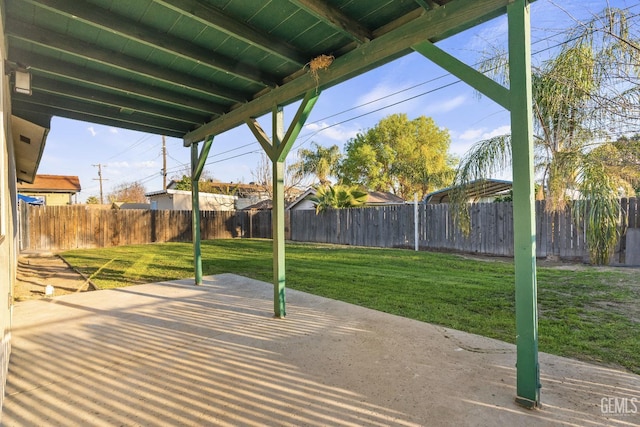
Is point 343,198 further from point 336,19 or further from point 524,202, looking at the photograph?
point 524,202

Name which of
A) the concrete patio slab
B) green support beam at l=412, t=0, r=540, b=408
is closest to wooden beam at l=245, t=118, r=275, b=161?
the concrete patio slab

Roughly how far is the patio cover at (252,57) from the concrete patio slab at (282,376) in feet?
1.25

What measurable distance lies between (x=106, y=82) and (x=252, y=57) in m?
1.62

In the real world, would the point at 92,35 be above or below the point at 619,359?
above

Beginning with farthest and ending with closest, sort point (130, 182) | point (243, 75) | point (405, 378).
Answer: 1. point (130, 182)
2. point (243, 75)
3. point (405, 378)

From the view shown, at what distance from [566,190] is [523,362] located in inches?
220

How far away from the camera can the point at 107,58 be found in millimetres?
2953

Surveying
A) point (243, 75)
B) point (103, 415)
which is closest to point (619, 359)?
point (103, 415)

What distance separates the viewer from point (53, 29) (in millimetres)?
2637

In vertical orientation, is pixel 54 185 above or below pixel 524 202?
above

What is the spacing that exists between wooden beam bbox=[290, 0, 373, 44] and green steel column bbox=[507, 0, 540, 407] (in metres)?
1.09

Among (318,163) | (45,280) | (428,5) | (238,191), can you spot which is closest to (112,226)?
(45,280)

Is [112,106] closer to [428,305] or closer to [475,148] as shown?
[428,305]

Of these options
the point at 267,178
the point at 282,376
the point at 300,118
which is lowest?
the point at 282,376
